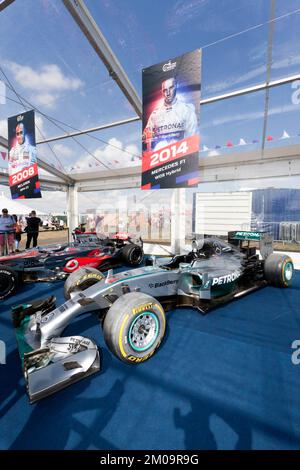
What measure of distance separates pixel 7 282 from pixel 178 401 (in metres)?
3.23

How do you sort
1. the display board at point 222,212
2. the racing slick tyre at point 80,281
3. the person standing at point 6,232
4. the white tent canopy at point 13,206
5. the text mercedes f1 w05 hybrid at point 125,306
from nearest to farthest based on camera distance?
1. the text mercedes f1 w05 hybrid at point 125,306
2. the racing slick tyre at point 80,281
3. the person standing at point 6,232
4. the display board at point 222,212
5. the white tent canopy at point 13,206

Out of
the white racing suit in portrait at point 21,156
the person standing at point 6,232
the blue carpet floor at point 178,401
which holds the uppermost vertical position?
the white racing suit in portrait at point 21,156

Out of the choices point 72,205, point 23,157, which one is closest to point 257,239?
point 23,157

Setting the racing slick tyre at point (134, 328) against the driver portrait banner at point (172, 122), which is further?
the driver portrait banner at point (172, 122)

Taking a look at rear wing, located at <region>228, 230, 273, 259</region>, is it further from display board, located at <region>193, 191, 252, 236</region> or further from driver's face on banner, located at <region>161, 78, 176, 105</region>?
display board, located at <region>193, 191, 252, 236</region>

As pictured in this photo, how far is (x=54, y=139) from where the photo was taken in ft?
23.4

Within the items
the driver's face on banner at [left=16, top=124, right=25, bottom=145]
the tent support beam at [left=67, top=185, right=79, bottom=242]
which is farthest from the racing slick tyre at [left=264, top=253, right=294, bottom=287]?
the tent support beam at [left=67, top=185, right=79, bottom=242]

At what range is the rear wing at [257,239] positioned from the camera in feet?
13.4

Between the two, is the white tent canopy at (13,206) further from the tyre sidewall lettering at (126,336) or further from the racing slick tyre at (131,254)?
the tyre sidewall lettering at (126,336)

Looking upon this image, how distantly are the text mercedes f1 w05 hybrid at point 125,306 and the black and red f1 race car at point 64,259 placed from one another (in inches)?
55.8

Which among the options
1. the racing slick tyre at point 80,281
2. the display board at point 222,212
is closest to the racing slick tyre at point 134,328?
the racing slick tyre at point 80,281

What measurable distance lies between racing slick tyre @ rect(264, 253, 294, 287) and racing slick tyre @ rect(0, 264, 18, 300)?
4.19 m

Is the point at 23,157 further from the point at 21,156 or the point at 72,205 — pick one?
the point at 72,205

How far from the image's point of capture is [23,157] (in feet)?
19.4
